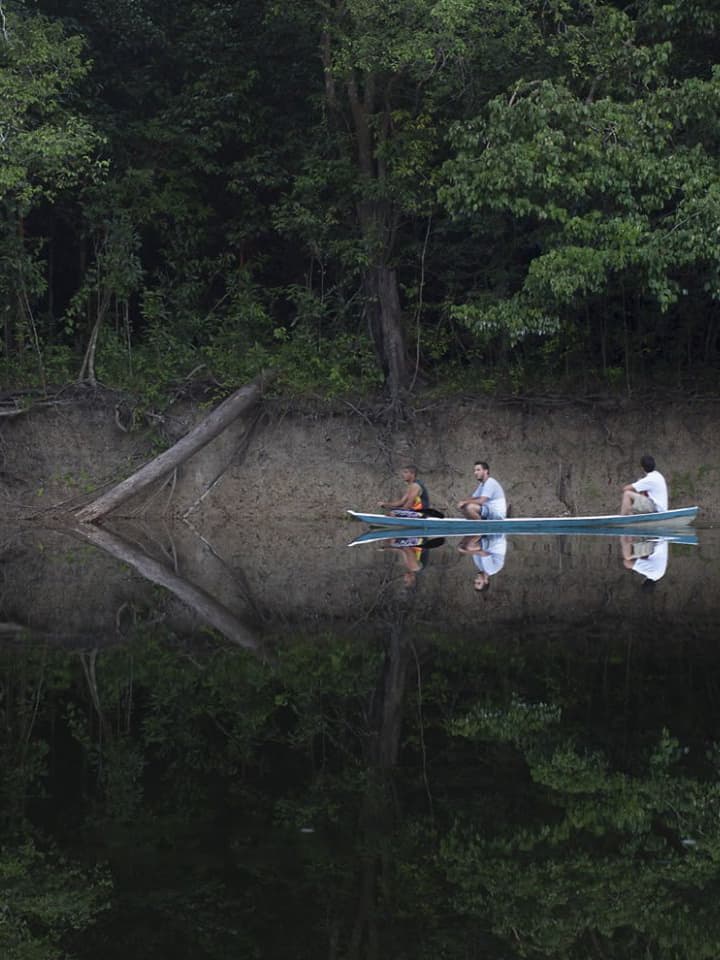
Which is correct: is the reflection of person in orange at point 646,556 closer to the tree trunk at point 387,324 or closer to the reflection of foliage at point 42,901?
the tree trunk at point 387,324

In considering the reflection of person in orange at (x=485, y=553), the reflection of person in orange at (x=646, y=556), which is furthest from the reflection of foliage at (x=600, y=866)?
the reflection of person in orange at (x=646, y=556)

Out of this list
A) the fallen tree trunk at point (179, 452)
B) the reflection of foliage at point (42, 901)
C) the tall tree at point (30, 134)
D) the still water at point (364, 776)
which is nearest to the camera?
the reflection of foliage at point (42, 901)

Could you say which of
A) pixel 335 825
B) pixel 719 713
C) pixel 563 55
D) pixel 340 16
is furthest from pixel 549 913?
pixel 340 16

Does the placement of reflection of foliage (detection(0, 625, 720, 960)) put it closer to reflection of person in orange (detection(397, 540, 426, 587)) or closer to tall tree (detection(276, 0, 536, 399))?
reflection of person in orange (detection(397, 540, 426, 587))

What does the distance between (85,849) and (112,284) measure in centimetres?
2036

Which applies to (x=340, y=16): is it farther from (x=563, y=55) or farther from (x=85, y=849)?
(x=85, y=849)

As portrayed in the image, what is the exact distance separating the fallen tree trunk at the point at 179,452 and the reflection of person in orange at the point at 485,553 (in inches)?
224

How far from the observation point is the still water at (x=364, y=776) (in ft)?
14.1

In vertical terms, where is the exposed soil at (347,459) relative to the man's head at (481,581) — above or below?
below

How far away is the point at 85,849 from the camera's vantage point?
498 cm

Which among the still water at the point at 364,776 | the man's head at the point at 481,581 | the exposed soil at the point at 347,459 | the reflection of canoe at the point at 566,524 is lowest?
the exposed soil at the point at 347,459

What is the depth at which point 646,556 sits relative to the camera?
16641 mm

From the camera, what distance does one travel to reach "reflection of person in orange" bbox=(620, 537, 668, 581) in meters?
14.5

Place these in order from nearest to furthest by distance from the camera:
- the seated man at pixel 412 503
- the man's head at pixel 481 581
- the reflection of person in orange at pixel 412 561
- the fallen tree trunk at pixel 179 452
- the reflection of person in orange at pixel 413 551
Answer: the man's head at pixel 481 581
the reflection of person in orange at pixel 412 561
the reflection of person in orange at pixel 413 551
the seated man at pixel 412 503
the fallen tree trunk at pixel 179 452
